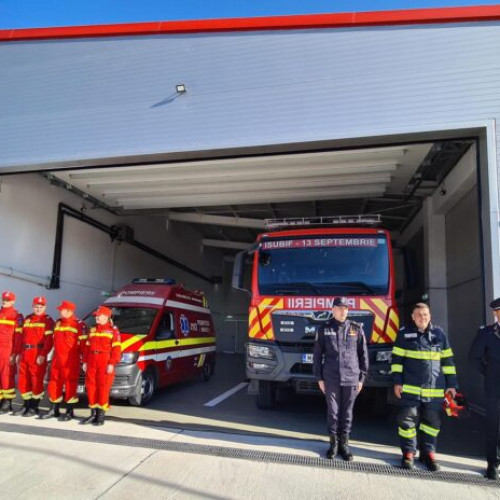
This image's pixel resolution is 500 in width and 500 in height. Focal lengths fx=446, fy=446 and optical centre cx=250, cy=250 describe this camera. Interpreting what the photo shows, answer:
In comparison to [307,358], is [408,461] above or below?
below

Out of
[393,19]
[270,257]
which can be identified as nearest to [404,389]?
[270,257]

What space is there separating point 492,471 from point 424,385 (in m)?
1.04

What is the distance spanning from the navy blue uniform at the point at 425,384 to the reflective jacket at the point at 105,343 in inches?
149

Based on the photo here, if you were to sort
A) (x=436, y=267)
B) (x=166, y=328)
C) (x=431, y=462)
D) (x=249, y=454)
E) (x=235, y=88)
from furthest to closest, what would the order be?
(x=436, y=267) → (x=166, y=328) → (x=235, y=88) → (x=249, y=454) → (x=431, y=462)

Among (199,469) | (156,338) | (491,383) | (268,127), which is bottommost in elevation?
(199,469)

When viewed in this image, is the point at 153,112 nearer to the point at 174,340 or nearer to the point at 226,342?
the point at 174,340

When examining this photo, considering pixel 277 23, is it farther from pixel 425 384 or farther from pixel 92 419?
pixel 92 419

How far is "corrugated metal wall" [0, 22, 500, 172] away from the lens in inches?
241

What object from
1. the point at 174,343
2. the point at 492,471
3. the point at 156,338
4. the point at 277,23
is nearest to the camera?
the point at 492,471

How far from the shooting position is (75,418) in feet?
21.2

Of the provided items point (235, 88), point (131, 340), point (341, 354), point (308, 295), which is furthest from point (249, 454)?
point (235, 88)

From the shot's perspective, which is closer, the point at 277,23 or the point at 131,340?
the point at 277,23

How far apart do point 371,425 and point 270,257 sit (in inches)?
116

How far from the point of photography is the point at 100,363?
6.12m
